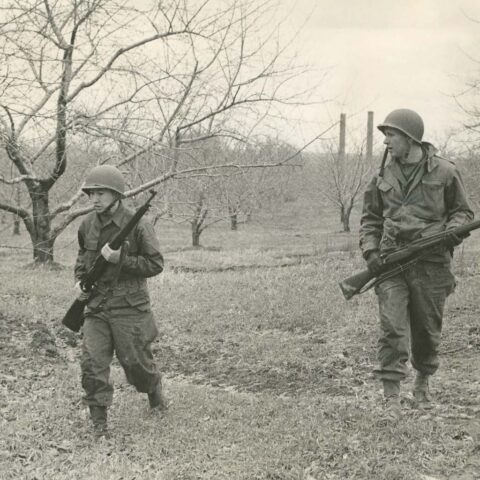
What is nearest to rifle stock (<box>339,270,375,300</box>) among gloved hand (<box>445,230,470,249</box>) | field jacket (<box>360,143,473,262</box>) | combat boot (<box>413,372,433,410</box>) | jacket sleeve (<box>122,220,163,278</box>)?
field jacket (<box>360,143,473,262</box>)

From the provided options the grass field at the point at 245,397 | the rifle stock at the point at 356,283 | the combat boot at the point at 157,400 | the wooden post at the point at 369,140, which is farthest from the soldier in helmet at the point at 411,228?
the wooden post at the point at 369,140

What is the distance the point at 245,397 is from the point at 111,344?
1.50 metres

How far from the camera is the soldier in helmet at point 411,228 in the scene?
5309mm

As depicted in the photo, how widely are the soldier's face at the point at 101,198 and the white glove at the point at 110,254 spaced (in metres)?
0.36

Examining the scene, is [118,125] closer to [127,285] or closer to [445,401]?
[127,285]

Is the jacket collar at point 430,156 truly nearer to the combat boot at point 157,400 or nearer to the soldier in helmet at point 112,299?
the soldier in helmet at point 112,299

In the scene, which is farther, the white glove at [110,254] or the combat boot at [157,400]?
the combat boot at [157,400]

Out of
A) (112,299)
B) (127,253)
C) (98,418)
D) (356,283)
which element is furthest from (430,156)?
(98,418)

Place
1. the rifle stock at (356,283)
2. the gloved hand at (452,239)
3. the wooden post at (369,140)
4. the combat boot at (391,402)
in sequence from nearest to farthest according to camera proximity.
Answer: the combat boot at (391,402) → the gloved hand at (452,239) → the rifle stock at (356,283) → the wooden post at (369,140)

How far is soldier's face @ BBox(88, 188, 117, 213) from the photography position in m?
5.37

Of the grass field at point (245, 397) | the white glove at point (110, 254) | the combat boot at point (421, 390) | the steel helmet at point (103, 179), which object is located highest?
the steel helmet at point (103, 179)

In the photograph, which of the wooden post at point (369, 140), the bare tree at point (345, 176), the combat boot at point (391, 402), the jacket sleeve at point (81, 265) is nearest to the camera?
A: the combat boot at point (391, 402)

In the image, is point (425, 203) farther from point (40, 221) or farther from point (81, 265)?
point (40, 221)

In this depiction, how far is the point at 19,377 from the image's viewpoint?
7387mm
